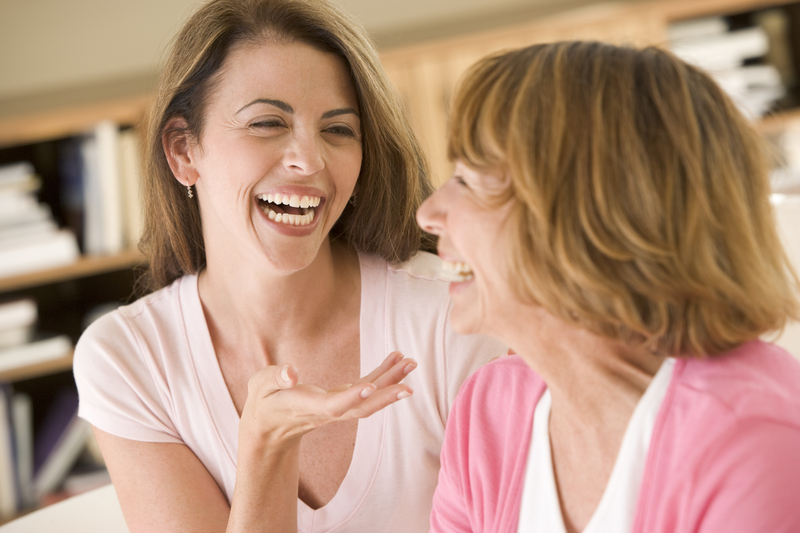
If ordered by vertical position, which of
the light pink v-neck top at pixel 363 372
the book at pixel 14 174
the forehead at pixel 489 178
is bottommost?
the light pink v-neck top at pixel 363 372

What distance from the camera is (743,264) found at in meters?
0.80

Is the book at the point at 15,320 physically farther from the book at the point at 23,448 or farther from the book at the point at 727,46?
the book at the point at 727,46

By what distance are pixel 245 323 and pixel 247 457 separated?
356 millimetres

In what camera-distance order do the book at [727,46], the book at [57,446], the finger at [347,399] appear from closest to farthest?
the finger at [347,399]
the book at [57,446]
the book at [727,46]

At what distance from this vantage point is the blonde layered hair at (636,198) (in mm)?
779

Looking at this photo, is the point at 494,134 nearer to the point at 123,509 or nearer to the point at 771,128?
the point at 123,509

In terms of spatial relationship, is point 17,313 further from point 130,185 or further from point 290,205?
point 290,205

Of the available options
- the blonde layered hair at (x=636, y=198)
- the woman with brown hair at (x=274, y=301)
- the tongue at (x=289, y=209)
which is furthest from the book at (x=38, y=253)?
the blonde layered hair at (x=636, y=198)

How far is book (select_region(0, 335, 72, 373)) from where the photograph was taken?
8.34 feet

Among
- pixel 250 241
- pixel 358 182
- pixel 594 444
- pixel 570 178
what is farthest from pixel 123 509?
pixel 570 178

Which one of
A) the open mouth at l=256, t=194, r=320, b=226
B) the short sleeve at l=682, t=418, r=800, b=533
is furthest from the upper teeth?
the short sleeve at l=682, t=418, r=800, b=533

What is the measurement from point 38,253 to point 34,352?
1.14ft

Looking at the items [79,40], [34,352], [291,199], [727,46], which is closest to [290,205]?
[291,199]

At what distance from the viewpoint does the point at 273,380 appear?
1.08m
